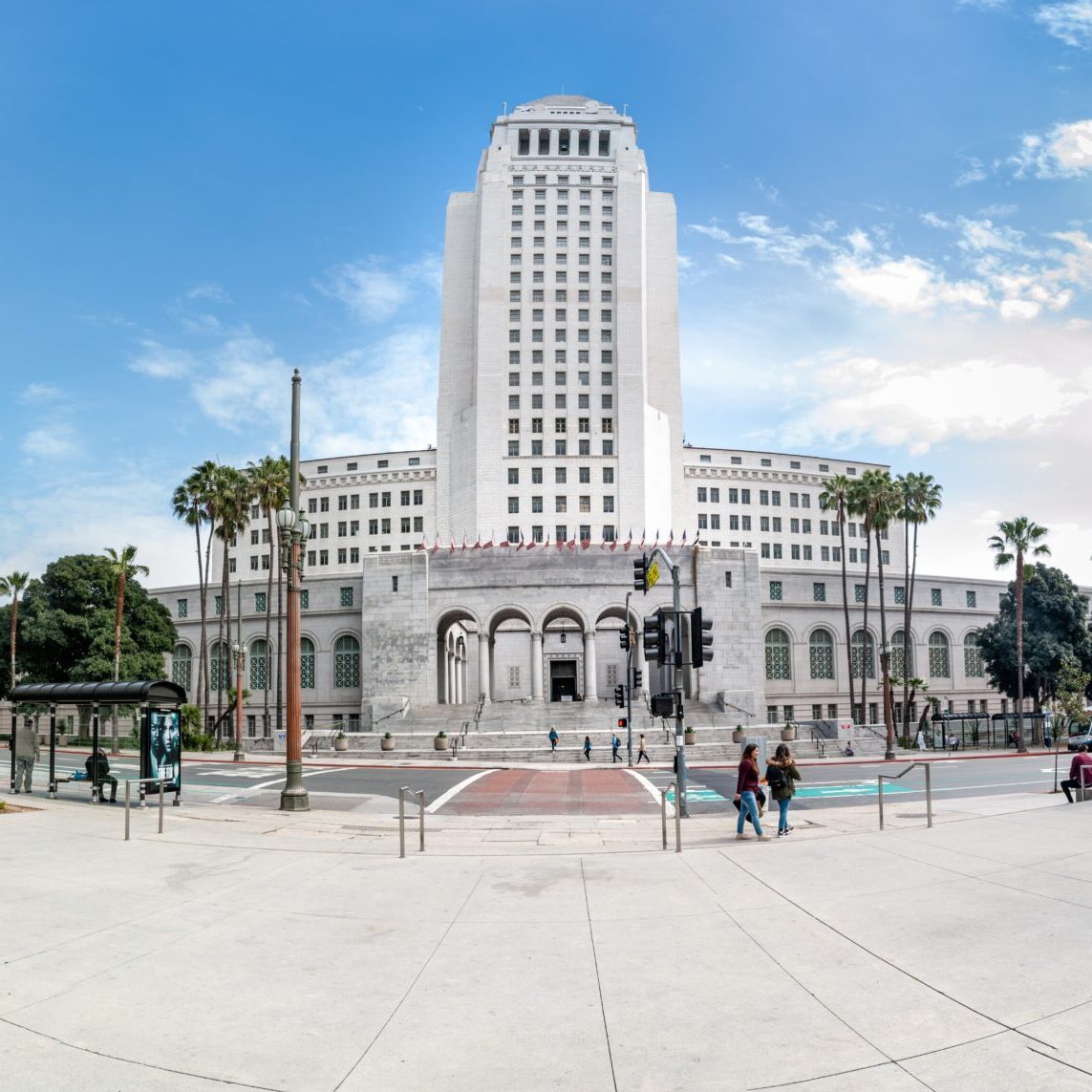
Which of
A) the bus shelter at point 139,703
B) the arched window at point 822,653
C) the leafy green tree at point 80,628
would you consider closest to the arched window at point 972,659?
the arched window at point 822,653

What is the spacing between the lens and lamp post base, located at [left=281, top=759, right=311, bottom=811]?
20516 mm

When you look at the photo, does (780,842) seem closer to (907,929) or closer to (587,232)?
(907,929)

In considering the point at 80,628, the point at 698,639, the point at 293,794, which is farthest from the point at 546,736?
the point at 80,628

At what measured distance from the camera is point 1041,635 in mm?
65562

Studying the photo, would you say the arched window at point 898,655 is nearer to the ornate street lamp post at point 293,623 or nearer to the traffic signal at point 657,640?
the traffic signal at point 657,640

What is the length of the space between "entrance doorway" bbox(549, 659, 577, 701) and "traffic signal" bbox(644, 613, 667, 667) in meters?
58.3

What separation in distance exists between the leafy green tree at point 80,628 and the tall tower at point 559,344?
30353 mm

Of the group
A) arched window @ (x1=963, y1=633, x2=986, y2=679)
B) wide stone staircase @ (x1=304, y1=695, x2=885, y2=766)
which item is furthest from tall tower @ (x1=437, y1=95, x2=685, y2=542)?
arched window @ (x1=963, y1=633, x2=986, y2=679)

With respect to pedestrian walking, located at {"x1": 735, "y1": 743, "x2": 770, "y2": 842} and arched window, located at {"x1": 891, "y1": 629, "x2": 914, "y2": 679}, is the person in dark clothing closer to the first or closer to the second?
pedestrian walking, located at {"x1": 735, "y1": 743, "x2": 770, "y2": 842}

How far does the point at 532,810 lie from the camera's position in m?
21.7

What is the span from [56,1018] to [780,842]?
462 inches

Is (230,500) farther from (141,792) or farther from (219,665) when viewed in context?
(141,792)

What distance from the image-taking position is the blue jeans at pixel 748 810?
15578mm

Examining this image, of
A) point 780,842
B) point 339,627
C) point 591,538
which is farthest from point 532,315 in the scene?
point 780,842
